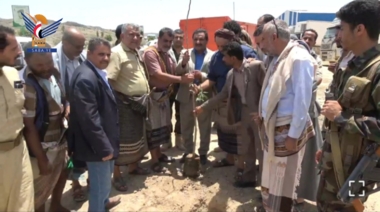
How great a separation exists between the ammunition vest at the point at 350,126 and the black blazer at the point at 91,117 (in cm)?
190

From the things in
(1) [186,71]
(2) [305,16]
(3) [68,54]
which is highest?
(2) [305,16]

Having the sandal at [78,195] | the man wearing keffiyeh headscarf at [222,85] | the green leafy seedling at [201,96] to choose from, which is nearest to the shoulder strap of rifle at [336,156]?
the man wearing keffiyeh headscarf at [222,85]

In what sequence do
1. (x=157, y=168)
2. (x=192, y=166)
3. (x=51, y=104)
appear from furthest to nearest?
(x=157, y=168)
(x=192, y=166)
(x=51, y=104)

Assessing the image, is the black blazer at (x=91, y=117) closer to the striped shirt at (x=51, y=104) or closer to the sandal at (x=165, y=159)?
the striped shirt at (x=51, y=104)

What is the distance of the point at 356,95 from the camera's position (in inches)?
73.6

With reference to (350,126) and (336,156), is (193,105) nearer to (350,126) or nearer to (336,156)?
(336,156)

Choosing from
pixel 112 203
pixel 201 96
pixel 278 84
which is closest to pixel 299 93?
pixel 278 84

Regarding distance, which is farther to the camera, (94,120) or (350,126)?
(94,120)

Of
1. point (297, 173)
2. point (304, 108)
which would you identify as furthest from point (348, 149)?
point (297, 173)

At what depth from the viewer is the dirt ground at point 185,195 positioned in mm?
3629

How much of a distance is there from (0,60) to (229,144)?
9.30 ft

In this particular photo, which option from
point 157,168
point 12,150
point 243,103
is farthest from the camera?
point 157,168

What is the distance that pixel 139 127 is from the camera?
13.2 feet

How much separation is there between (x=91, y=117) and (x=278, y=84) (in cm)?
164
